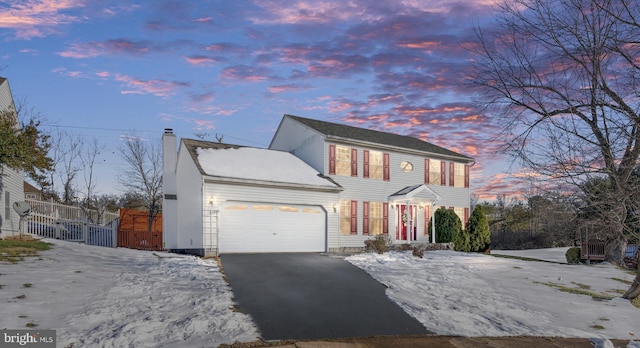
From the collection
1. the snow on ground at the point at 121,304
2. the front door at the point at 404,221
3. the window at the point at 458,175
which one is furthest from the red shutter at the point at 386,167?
the snow on ground at the point at 121,304

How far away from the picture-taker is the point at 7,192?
17.5 meters

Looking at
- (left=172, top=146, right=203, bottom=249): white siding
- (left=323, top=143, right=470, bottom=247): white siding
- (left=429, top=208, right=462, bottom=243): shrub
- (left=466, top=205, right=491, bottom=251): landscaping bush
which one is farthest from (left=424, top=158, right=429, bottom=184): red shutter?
(left=172, top=146, right=203, bottom=249): white siding

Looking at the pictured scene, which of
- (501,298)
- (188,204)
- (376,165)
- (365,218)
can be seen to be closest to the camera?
(501,298)

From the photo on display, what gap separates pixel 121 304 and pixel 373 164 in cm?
1552

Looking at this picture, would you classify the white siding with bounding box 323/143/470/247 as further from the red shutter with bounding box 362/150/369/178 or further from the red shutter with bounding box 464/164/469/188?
the red shutter with bounding box 464/164/469/188

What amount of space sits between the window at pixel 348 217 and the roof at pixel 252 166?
1360 mm

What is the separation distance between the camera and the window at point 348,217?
20.5 m

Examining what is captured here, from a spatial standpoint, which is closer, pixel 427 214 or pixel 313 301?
pixel 313 301

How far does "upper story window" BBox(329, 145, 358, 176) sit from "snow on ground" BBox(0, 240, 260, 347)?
9.46 metres

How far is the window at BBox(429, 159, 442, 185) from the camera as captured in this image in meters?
24.2

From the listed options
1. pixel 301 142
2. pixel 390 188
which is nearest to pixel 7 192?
pixel 301 142

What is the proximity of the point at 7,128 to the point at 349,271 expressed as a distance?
41.1 ft

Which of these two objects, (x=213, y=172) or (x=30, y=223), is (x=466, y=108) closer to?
(x=213, y=172)

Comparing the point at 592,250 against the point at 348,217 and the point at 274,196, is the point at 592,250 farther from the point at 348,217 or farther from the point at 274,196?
the point at 274,196
